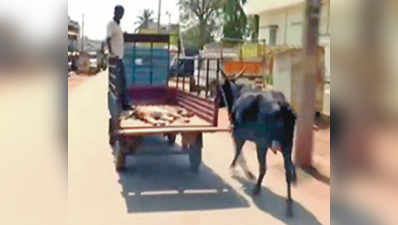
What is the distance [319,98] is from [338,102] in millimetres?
8657

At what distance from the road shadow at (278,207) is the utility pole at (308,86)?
1.22 metres

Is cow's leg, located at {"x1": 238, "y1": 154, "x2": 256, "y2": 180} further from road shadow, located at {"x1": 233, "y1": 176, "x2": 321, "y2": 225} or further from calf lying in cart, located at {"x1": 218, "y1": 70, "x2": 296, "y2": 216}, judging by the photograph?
calf lying in cart, located at {"x1": 218, "y1": 70, "x2": 296, "y2": 216}

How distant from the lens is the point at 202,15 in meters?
45.3

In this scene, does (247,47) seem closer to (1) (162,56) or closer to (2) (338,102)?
(1) (162,56)

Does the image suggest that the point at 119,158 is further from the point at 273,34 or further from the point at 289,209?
the point at 273,34

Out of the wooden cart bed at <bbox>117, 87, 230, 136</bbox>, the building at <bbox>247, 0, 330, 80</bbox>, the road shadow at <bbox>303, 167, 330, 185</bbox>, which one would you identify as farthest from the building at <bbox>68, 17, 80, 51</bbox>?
the building at <bbox>247, 0, 330, 80</bbox>

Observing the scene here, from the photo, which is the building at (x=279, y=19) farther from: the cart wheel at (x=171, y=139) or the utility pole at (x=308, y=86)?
the utility pole at (x=308, y=86)

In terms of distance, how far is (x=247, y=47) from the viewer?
57.6ft

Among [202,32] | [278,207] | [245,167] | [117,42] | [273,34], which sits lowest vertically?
[278,207]

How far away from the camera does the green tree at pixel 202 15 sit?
43306mm

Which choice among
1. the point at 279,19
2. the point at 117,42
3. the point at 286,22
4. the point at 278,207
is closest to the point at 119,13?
the point at 117,42

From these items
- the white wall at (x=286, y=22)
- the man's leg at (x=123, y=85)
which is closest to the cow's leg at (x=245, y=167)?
the man's leg at (x=123, y=85)

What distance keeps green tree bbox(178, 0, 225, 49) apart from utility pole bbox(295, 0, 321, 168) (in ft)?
115

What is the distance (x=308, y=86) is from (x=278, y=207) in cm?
193
